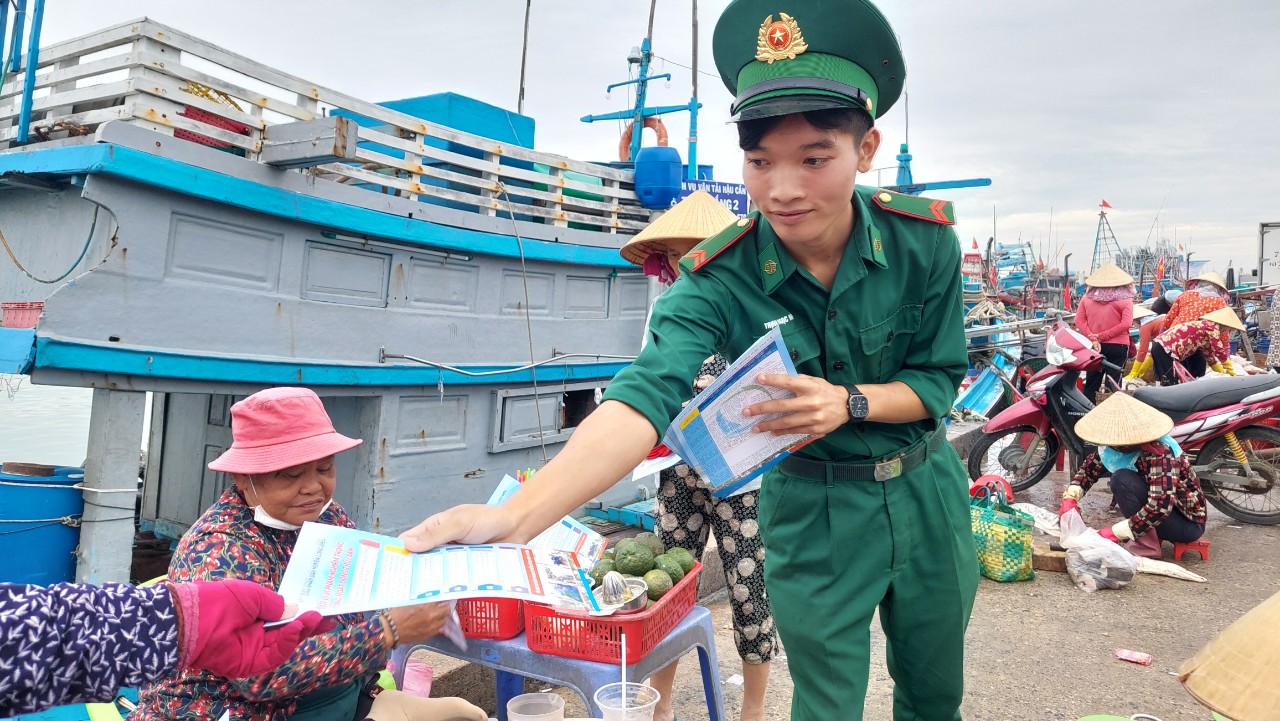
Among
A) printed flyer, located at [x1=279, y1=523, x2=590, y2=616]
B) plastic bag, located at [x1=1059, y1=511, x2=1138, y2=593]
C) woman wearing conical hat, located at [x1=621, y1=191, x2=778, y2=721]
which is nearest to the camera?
printed flyer, located at [x1=279, y1=523, x2=590, y2=616]

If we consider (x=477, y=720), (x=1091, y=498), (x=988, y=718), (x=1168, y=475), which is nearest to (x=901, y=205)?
(x=477, y=720)

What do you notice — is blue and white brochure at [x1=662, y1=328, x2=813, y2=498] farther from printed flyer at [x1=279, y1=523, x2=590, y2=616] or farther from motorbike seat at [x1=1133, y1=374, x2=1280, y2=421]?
motorbike seat at [x1=1133, y1=374, x2=1280, y2=421]

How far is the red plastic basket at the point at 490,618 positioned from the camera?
2525 millimetres

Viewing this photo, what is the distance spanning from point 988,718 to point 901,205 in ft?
8.42

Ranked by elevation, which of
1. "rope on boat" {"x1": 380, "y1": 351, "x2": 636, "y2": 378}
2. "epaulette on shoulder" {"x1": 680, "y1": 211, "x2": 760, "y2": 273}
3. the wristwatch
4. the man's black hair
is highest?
the man's black hair

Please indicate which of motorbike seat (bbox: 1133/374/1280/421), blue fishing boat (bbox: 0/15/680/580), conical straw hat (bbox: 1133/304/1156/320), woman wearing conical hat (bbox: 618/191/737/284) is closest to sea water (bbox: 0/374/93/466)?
blue fishing boat (bbox: 0/15/680/580)

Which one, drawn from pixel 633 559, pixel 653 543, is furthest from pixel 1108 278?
pixel 633 559

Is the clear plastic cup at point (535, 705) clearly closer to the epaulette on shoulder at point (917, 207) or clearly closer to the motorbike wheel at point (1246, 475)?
the epaulette on shoulder at point (917, 207)

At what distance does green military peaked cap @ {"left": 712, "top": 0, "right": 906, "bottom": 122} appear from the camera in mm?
1533

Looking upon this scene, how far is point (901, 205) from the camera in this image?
1.86 metres

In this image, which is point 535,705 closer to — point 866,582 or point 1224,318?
point 866,582

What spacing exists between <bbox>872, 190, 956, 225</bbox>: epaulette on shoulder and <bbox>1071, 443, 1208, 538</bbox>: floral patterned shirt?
4.21 meters

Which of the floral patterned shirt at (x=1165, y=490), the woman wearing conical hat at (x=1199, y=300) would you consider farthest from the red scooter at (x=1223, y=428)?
the woman wearing conical hat at (x=1199, y=300)

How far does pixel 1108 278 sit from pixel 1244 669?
934 cm
